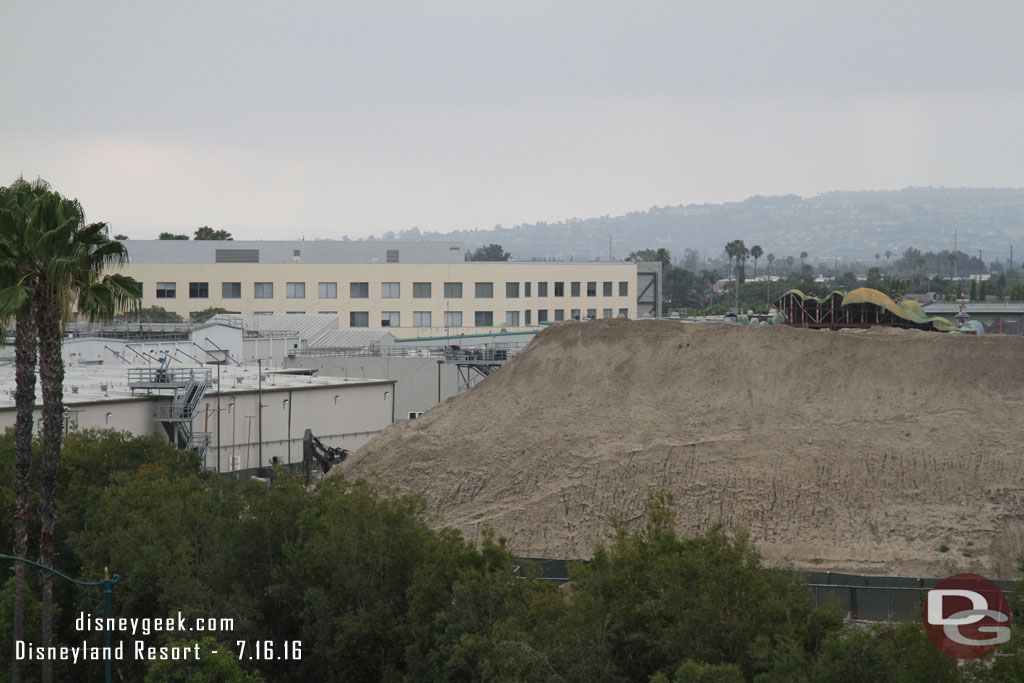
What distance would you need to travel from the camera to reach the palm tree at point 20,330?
76.5 feet

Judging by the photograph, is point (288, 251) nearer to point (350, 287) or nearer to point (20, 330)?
point (350, 287)

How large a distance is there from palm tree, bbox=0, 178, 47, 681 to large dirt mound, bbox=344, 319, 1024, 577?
18922mm

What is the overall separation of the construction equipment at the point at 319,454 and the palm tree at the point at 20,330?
2077 centimetres

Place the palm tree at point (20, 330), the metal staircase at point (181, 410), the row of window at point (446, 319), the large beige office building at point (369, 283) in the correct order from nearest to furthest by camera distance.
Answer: the palm tree at point (20, 330) → the metal staircase at point (181, 410) → the large beige office building at point (369, 283) → the row of window at point (446, 319)

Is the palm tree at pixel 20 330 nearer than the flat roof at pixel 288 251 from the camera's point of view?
Yes

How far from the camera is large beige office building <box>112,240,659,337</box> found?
314 ft

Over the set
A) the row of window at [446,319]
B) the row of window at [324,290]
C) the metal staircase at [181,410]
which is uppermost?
the row of window at [324,290]

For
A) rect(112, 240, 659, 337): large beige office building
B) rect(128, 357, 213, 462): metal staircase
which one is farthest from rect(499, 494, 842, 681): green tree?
rect(112, 240, 659, 337): large beige office building

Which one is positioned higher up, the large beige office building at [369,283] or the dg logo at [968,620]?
the large beige office building at [369,283]

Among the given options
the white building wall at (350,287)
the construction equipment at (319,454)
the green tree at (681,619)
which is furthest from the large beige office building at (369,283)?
the green tree at (681,619)

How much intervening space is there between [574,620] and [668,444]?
24.6 m

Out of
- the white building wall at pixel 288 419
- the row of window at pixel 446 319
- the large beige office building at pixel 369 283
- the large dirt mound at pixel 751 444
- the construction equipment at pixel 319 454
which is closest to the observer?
the large dirt mound at pixel 751 444

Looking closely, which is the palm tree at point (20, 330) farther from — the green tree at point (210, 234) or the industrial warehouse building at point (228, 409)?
the green tree at point (210, 234)

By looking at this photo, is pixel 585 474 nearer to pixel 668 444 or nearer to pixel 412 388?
pixel 668 444
